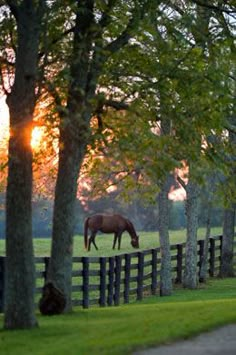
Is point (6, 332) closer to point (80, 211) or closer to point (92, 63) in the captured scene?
point (92, 63)

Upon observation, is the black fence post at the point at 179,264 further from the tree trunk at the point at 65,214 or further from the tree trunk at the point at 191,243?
the tree trunk at the point at 65,214

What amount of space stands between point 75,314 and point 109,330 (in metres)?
4.07

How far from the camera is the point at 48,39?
55.6 feet

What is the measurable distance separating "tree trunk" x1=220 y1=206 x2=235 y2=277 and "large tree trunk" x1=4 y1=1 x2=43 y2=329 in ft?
76.2

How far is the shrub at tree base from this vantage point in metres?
18.9

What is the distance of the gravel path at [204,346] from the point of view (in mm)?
13227

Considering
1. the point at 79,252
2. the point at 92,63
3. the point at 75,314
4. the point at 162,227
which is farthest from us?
the point at 79,252

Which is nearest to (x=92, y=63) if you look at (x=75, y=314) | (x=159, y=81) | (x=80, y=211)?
(x=159, y=81)

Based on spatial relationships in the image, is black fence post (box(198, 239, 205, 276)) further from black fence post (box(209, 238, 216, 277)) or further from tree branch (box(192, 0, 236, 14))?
tree branch (box(192, 0, 236, 14))

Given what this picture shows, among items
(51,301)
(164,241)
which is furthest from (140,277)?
(51,301)

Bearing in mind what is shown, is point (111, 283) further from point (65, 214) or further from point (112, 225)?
point (112, 225)

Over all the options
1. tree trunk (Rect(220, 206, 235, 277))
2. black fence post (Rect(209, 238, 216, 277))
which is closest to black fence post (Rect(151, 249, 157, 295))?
black fence post (Rect(209, 238, 216, 277))

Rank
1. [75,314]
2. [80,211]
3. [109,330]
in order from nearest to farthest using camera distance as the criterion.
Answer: [109,330], [75,314], [80,211]

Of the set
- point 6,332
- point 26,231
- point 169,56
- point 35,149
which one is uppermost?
point 169,56
